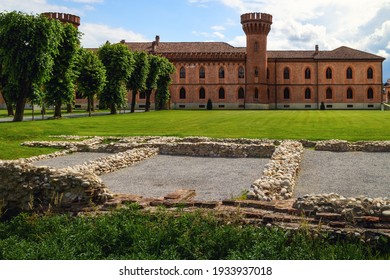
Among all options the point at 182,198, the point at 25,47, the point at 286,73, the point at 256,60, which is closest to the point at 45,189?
the point at 182,198

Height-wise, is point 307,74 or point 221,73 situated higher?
point 221,73

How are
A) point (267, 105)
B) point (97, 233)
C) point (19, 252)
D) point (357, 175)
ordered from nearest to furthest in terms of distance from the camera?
point (19, 252), point (97, 233), point (357, 175), point (267, 105)

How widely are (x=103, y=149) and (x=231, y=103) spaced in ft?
177

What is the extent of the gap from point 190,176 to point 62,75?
1156 inches

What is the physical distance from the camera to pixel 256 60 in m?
72.4

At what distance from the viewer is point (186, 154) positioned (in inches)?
838

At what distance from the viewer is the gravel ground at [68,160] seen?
18109 mm

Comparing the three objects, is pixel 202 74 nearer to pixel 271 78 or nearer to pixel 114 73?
pixel 271 78

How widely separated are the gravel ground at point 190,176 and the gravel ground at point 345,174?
72.8 inches

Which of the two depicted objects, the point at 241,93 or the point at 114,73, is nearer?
the point at 114,73

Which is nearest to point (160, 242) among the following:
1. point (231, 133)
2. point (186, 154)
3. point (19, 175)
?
point (19, 175)

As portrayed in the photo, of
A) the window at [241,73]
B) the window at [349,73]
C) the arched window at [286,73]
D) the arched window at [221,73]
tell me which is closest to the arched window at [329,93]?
the window at [349,73]

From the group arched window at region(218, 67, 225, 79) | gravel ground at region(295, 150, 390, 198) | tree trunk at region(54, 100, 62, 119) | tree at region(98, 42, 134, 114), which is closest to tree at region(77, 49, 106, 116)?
tree at region(98, 42, 134, 114)

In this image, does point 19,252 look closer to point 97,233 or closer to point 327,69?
point 97,233
